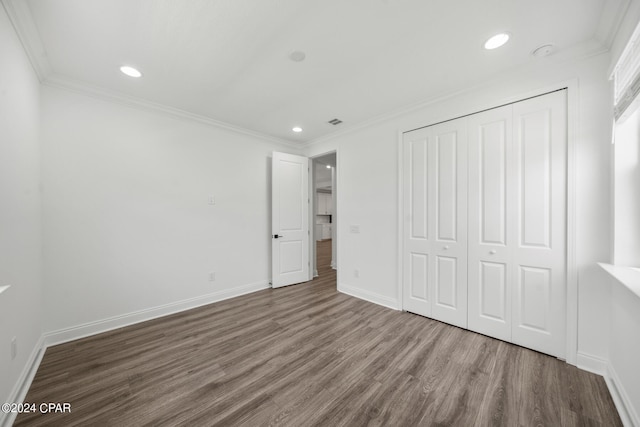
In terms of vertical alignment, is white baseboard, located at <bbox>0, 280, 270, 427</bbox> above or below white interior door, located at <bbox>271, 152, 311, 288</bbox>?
below

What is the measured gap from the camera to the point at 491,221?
2.35 metres

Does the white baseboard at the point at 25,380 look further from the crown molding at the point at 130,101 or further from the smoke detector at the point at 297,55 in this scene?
the smoke detector at the point at 297,55

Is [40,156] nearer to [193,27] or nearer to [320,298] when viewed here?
[193,27]

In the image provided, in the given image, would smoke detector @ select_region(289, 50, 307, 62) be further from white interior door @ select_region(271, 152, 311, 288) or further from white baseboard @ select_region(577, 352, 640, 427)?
white baseboard @ select_region(577, 352, 640, 427)

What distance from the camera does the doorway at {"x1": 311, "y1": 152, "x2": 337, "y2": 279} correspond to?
532cm

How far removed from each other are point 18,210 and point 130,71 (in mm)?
1496

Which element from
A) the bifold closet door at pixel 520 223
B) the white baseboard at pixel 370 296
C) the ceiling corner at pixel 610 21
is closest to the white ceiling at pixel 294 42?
the ceiling corner at pixel 610 21

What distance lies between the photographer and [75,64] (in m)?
2.11

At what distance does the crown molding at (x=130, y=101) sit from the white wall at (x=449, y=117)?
151 centimetres

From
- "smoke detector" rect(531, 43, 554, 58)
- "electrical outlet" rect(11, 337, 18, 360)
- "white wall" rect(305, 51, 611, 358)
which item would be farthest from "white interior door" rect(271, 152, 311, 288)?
"smoke detector" rect(531, 43, 554, 58)

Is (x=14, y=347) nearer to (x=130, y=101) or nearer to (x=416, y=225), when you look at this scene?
(x=130, y=101)

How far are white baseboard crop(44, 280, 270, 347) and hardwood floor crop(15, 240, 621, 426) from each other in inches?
4.0

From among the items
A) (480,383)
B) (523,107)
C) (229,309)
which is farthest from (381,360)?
(523,107)

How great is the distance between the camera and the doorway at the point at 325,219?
17.5 ft
